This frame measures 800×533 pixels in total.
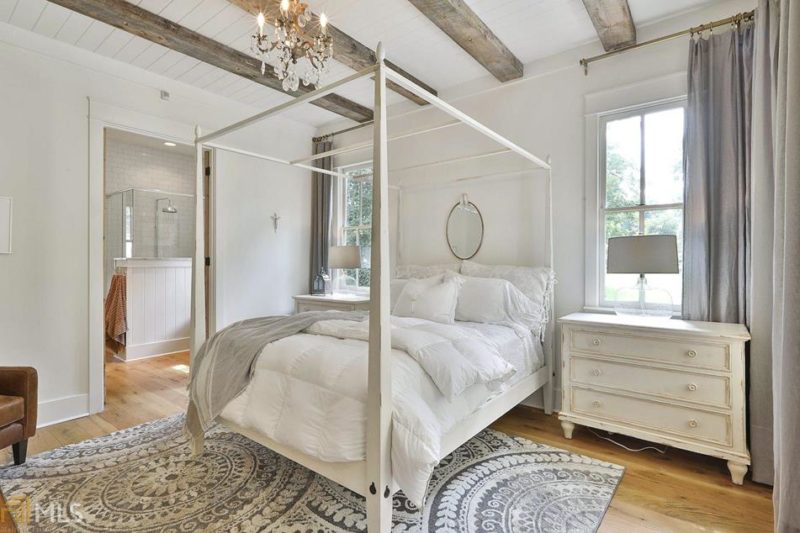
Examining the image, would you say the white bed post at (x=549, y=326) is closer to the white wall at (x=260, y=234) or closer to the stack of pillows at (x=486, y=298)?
the stack of pillows at (x=486, y=298)

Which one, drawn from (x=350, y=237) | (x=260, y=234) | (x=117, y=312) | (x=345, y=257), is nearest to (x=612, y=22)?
(x=345, y=257)

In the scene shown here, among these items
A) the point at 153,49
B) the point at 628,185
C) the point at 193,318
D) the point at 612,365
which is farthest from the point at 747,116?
the point at 153,49

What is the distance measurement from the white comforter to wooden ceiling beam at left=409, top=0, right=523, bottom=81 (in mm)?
1977

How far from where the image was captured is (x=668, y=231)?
2832 mm

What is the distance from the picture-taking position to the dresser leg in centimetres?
212

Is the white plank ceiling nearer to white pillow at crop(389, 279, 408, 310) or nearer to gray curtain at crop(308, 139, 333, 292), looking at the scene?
gray curtain at crop(308, 139, 333, 292)

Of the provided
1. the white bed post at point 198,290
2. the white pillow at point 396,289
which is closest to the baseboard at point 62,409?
the white bed post at point 198,290

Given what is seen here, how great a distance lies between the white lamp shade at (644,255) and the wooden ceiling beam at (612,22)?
1.42 meters

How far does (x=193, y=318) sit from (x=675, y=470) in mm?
2987

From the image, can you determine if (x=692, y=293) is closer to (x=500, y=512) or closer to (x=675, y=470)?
(x=675, y=470)

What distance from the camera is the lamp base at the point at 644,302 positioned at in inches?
109

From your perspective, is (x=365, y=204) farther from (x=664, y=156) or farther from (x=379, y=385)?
(x=379, y=385)

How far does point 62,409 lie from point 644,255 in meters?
4.24

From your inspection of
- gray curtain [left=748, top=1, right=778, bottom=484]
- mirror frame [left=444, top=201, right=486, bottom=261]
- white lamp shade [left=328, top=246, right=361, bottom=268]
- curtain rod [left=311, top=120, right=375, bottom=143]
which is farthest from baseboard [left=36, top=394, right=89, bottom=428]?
gray curtain [left=748, top=1, right=778, bottom=484]
